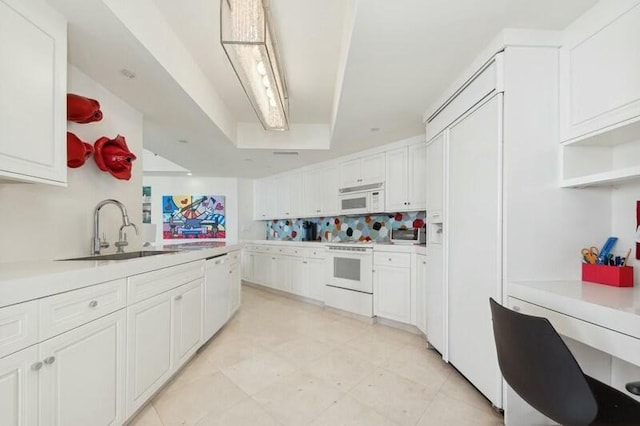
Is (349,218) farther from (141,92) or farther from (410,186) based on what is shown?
(141,92)

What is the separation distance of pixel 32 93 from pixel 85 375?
Answer: 1.33m

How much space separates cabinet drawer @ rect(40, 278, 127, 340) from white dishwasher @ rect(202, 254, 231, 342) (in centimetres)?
114

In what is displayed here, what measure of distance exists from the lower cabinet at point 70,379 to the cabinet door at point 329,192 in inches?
132

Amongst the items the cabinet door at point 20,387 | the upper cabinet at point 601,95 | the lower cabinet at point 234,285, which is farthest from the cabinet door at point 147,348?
the upper cabinet at point 601,95

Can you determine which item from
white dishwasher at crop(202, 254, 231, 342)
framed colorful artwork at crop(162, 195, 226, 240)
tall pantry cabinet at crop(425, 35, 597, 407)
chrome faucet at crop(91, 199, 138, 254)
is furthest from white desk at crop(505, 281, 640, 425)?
framed colorful artwork at crop(162, 195, 226, 240)

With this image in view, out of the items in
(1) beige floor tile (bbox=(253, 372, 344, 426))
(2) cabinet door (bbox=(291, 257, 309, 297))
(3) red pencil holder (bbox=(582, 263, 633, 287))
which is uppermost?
(3) red pencil holder (bbox=(582, 263, 633, 287))

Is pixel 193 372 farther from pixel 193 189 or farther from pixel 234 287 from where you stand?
pixel 193 189

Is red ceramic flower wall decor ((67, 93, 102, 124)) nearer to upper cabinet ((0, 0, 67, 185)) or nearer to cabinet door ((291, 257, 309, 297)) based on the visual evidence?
upper cabinet ((0, 0, 67, 185))

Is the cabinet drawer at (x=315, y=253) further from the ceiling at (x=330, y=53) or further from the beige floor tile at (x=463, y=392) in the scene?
the beige floor tile at (x=463, y=392)

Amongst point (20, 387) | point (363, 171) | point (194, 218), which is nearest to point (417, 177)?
point (363, 171)

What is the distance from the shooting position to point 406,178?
3.57 metres

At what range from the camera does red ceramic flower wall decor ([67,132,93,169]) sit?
180 centimetres

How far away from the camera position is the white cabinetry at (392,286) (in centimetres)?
315

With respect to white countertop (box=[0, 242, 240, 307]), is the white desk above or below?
below
